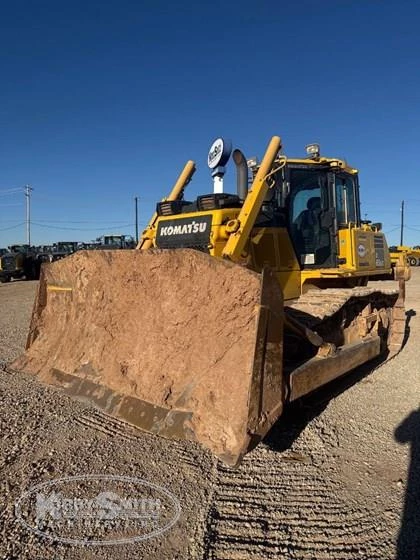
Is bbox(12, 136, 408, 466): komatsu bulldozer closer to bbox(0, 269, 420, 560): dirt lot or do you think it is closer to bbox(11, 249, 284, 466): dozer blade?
Result: bbox(11, 249, 284, 466): dozer blade

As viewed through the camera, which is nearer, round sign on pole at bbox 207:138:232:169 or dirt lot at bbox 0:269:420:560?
dirt lot at bbox 0:269:420:560

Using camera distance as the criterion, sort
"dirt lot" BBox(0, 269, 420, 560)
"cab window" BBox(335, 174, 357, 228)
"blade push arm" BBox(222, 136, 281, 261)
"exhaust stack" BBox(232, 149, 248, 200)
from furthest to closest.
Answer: "cab window" BBox(335, 174, 357, 228) < "exhaust stack" BBox(232, 149, 248, 200) < "blade push arm" BBox(222, 136, 281, 261) < "dirt lot" BBox(0, 269, 420, 560)

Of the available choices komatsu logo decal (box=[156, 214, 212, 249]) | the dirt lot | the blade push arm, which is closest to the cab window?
the blade push arm

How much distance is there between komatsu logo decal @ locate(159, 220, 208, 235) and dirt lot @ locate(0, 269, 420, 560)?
2.22 m

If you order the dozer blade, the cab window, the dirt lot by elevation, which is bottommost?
the dirt lot

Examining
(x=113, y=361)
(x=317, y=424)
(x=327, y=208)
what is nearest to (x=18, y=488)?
(x=113, y=361)

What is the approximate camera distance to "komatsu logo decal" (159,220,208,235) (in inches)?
210

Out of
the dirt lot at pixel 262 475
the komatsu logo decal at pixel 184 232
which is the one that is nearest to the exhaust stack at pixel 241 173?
the komatsu logo decal at pixel 184 232

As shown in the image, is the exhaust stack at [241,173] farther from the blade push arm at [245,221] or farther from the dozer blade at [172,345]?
the dozer blade at [172,345]

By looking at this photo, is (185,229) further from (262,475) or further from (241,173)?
(262,475)

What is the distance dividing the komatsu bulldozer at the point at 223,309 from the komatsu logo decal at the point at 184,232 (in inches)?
0.7

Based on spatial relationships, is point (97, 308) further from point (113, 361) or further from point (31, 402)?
point (31, 402)

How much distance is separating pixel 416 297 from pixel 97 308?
49.4 ft

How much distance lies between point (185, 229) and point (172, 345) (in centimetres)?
207
